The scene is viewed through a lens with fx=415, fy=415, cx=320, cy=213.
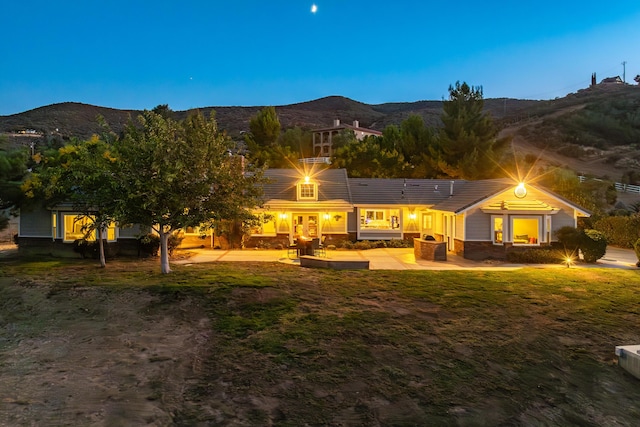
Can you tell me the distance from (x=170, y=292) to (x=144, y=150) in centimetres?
509

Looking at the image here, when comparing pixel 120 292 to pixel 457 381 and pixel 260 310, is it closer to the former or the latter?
pixel 260 310

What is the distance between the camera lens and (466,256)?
2102cm

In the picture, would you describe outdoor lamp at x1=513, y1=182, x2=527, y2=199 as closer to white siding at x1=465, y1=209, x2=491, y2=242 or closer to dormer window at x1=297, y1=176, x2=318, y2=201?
white siding at x1=465, y1=209, x2=491, y2=242

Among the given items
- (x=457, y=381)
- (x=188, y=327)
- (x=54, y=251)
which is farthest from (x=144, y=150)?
(x=457, y=381)

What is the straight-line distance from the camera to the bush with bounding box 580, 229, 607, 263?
19406 millimetres

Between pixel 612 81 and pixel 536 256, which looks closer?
pixel 536 256

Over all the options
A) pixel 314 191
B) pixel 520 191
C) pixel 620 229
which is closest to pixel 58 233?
pixel 314 191

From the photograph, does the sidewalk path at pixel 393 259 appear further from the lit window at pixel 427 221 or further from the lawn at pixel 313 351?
the lawn at pixel 313 351

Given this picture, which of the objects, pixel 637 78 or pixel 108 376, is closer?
pixel 108 376

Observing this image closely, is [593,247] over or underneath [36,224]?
underneath

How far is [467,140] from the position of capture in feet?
128

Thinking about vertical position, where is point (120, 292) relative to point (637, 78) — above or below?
below

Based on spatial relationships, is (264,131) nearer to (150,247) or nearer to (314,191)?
(314,191)

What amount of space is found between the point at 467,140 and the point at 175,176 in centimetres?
3182
